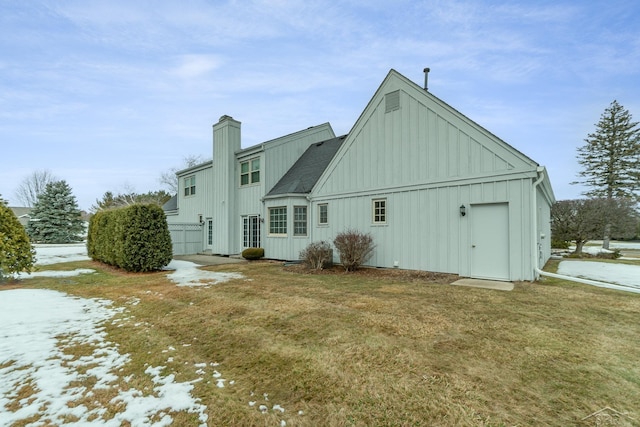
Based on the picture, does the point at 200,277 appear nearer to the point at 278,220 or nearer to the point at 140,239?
the point at 140,239

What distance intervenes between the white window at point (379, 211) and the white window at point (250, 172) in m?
7.21

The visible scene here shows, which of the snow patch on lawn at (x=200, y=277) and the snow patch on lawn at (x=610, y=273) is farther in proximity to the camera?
the snow patch on lawn at (x=200, y=277)

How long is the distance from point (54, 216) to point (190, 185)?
1958 cm

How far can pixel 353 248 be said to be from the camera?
9984 mm

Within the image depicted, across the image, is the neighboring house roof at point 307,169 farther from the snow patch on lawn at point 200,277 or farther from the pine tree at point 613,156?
the pine tree at point 613,156

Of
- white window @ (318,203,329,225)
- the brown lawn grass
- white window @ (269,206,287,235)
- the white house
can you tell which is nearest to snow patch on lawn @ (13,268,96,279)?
the brown lawn grass

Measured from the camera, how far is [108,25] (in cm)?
1017

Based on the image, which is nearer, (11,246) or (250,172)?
(11,246)

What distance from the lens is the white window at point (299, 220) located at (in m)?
12.9

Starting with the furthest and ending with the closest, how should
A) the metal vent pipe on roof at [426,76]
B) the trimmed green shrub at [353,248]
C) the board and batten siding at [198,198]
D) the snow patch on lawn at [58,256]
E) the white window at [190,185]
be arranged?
the white window at [190,185] < the board and batten siding at [198,198] < the snow patch on lawn at [58,256] < the metal vent pipe on roof at [426,76] < the trimmed green shrub at [353,248]

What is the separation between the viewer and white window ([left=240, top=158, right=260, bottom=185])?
15227 mm

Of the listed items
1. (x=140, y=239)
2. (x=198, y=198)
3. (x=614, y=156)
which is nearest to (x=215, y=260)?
(x=140, y=239)

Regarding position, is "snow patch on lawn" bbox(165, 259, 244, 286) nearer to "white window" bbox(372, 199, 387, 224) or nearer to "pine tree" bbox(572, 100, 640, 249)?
"white window" bbox(372, 199, 387, 224)

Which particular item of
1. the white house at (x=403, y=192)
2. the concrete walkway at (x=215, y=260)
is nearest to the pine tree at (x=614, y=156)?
the white house at (x=403, y=192)
